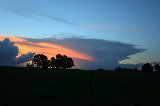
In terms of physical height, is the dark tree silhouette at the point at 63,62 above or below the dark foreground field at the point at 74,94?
above

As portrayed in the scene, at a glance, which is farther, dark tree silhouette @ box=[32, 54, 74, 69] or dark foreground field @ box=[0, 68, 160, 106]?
dark tree silhouette @ box=[32, 54, 74, 69]

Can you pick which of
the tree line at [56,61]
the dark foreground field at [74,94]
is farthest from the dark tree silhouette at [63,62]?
the dark foreground field at [74,94]

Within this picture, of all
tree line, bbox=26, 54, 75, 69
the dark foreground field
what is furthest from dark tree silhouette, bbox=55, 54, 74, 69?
the dark foreground field

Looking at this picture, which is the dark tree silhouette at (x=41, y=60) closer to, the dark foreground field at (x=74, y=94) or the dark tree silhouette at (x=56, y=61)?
the dark tree silhouette at (x=56, y=61)

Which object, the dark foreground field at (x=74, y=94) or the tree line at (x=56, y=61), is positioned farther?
the tree line at (x=56, y=61)

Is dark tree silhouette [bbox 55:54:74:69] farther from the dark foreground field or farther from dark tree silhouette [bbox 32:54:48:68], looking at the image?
the dark foreground field

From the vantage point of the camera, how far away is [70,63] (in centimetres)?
17688

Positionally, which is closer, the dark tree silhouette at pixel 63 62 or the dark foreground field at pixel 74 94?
the dark foreground field at pixel 74 94

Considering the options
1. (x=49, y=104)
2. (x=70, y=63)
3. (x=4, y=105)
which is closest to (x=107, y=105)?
(x=49, y=104)

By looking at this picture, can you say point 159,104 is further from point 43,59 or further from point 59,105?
point 43,59

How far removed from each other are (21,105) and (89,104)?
4.06 meters

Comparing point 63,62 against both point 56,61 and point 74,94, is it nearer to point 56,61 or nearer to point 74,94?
point 56,61

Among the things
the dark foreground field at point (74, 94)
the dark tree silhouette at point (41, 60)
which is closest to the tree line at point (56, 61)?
the dark tree silhouette at point (41, 60)

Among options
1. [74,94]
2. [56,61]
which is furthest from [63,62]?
[74,94]
